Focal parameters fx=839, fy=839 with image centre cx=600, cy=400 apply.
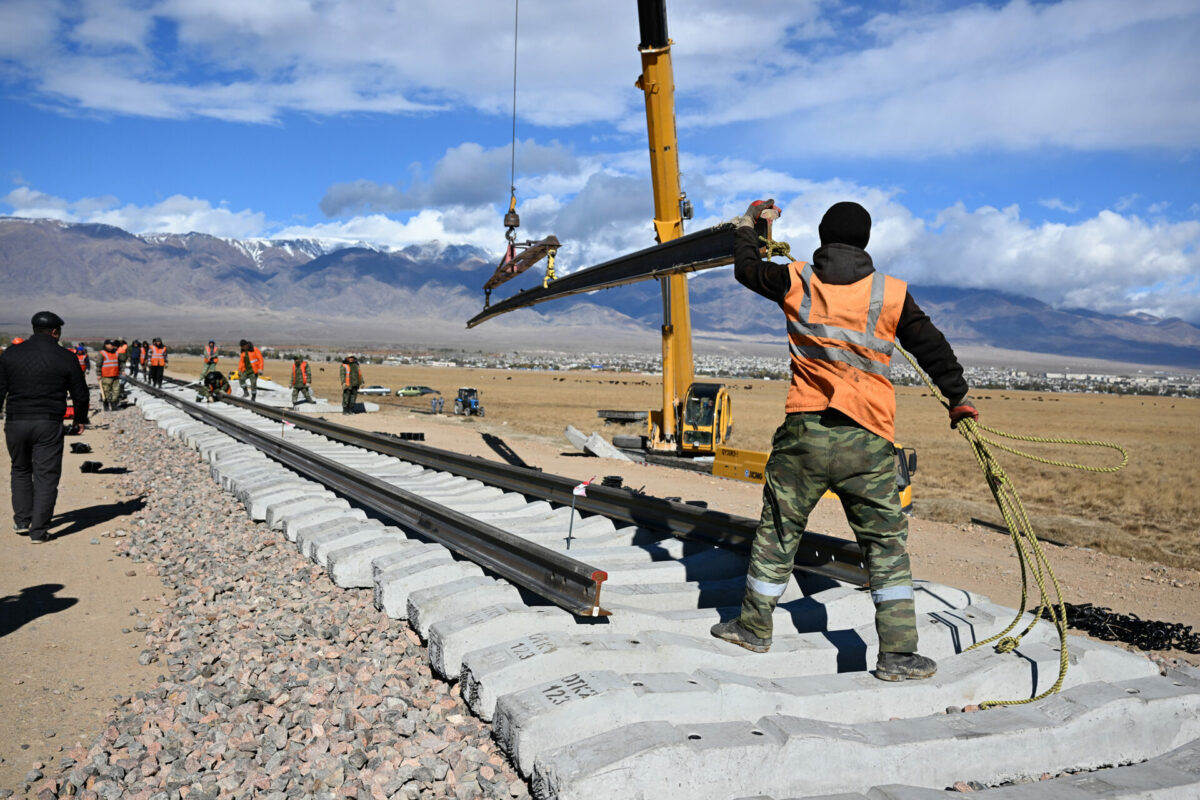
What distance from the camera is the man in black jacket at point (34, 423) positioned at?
769cm

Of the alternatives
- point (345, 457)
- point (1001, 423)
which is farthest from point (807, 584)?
point (1001, 423)

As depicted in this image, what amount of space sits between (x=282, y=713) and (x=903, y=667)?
2.72 meters

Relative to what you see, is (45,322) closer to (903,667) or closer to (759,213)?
(759,213)

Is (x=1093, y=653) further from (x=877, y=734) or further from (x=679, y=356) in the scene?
(x=679, y=356)

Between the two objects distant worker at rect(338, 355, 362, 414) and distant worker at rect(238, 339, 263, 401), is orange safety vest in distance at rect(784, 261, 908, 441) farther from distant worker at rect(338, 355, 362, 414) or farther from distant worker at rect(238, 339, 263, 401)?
distant worker at rect(238, 339, 263, 401)

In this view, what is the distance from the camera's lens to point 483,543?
17.1 ft

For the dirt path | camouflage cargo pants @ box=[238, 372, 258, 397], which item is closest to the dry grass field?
camouflage cargo pants @ box=[238, 372, 258, 397]

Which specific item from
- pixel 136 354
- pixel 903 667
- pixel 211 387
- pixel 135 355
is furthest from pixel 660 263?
pixel 135 355

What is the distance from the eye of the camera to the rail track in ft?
9.71

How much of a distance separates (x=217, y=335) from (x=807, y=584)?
200364 millimetres

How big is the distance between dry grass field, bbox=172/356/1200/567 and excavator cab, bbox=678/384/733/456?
11.7 feet

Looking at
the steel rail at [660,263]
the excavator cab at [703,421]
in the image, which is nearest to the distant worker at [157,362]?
the excavator cab at [703,421]

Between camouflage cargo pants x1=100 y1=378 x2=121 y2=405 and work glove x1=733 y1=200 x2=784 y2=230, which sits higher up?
work glove x1=733 y1=200 x2=784 y2=230

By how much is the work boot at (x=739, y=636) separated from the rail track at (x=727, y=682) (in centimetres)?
6
